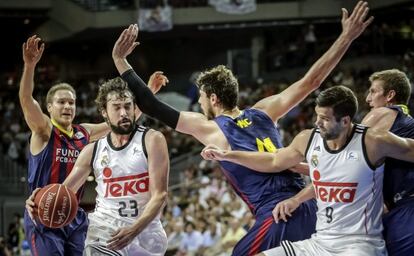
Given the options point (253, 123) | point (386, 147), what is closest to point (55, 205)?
point (253, 123)

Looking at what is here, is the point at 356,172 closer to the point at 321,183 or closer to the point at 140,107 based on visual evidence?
the point at 321,183

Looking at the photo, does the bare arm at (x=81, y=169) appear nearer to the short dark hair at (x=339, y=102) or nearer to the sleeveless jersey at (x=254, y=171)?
the sleeveless jersey at (x=254, y=171)

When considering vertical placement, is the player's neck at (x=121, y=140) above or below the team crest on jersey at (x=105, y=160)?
above

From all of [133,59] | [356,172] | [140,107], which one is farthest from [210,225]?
[133,59]

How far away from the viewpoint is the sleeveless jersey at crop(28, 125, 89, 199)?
6797 mm

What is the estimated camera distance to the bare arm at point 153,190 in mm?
5324

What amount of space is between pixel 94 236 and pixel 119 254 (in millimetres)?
282

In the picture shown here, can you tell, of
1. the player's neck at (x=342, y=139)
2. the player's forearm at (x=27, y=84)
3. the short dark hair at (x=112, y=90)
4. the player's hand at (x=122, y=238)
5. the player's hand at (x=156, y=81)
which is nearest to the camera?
the player's neck at (x=342, y=139)

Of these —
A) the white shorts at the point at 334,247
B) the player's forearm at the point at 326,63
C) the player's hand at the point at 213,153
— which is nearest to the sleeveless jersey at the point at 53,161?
the player's hand at the point at 213,153

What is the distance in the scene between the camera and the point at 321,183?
5.11 meters

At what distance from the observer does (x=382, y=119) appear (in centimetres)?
554

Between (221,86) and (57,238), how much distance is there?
2047 millimetres

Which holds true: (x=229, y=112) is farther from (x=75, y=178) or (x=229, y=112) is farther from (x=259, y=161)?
(x=75, y=178)

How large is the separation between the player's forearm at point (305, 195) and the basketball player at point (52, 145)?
1963mm
